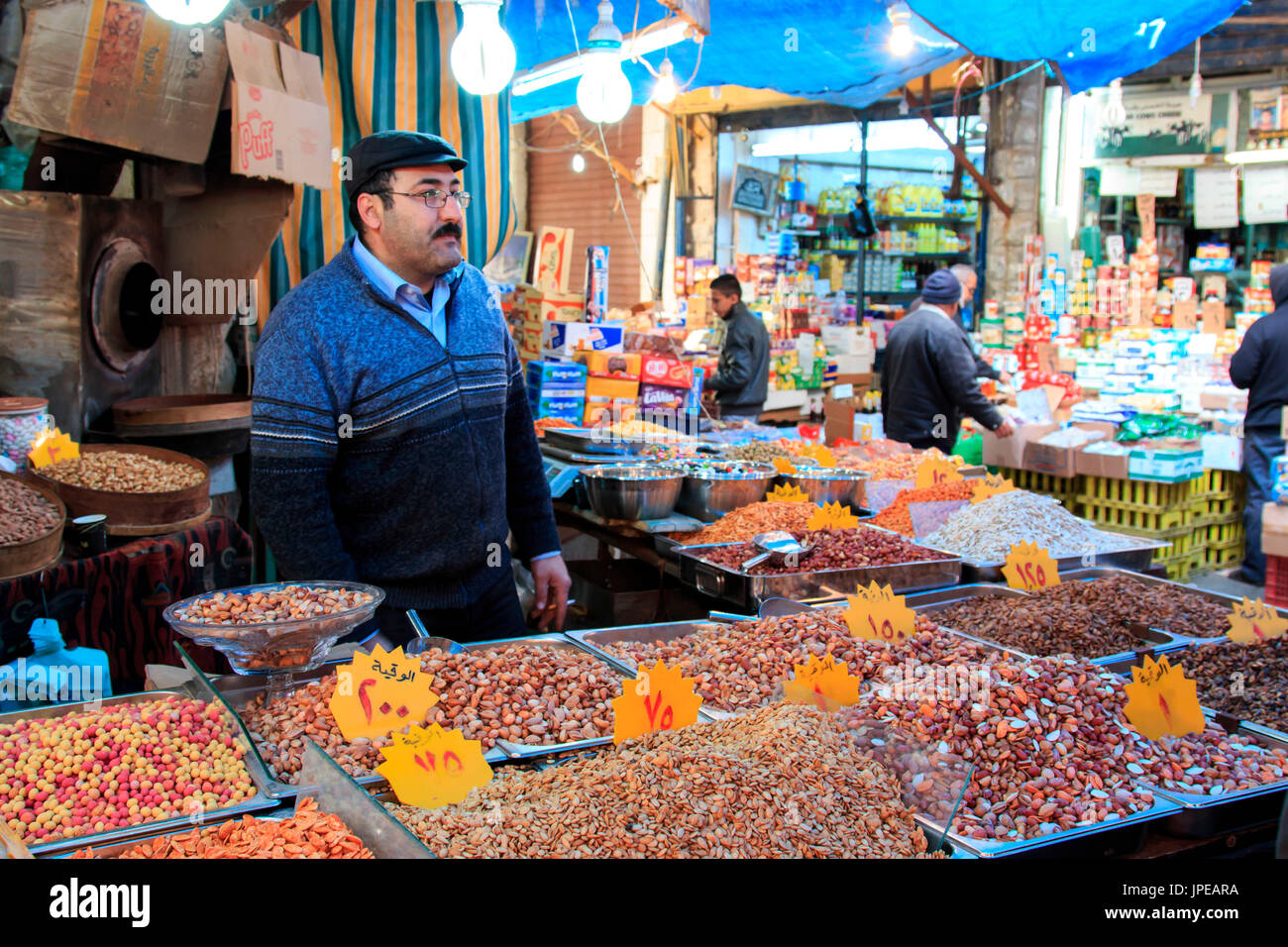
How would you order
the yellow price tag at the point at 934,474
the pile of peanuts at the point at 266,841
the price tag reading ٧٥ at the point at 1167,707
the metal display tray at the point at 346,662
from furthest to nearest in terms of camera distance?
the yellow price tag at the point at 934,474, the price tag reading ٧٥ at the point at 1167,707, the metal display tray at the point at 346,662, the pile of peanuts at the point at 266,841

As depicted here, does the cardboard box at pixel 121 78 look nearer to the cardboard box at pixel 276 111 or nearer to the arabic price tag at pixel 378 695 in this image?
the cardboard box at pixel 276 111

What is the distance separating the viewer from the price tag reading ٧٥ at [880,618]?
2297 mm

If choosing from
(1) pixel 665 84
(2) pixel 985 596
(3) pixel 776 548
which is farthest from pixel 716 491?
(1) pixel 665 84

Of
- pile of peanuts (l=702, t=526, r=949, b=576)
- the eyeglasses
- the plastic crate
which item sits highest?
the eyeglasses

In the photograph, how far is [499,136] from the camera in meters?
4.46

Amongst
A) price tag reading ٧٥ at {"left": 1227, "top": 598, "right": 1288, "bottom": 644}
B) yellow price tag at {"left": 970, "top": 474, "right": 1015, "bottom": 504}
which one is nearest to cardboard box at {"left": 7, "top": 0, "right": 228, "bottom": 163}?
yellow price tag at {"left": 970, "top": 474, "right": 1015, "bottom": 504}

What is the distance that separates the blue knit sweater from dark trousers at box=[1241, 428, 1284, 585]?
5.35 m

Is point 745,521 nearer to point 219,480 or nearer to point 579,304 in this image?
point 219,480

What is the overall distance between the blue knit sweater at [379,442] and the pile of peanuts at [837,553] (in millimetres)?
795

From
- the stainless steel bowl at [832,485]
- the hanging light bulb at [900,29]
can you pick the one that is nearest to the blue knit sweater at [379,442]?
the stainless steel bowl at [832,485]

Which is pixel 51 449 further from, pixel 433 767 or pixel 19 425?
pixel 433 767

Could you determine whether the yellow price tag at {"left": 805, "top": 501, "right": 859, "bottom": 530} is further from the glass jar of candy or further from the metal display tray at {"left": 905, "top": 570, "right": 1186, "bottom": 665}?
the glass jar of candy

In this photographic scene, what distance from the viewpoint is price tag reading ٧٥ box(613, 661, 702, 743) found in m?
1.70

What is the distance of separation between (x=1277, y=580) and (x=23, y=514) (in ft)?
17.9
